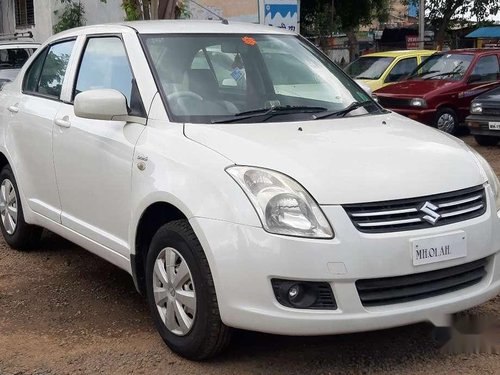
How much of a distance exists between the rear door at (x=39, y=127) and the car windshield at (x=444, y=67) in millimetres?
9271

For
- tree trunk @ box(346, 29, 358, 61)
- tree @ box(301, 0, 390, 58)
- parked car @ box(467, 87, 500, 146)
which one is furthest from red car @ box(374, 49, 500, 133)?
tree trunk @ box(346, 29, 358, 61)

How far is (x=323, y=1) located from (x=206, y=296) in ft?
77.4

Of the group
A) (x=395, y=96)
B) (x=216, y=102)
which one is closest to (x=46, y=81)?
(x=216, y=102)

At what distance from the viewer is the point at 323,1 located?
84.1 ft

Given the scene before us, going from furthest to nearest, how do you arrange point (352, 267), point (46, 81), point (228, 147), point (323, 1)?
point (323, 1) < point (46, 81) < point (228, 147) < point (352, 267)

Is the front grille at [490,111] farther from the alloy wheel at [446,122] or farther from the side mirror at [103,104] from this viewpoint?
the side mirror at [103,104]

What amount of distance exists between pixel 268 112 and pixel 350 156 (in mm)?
796

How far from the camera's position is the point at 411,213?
333cm

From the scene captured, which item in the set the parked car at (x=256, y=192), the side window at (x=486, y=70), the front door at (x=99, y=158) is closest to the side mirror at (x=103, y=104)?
the parked car at (x=256, y=192)

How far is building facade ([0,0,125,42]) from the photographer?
17.2 meters

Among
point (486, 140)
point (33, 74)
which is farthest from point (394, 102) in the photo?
point (33, 74)

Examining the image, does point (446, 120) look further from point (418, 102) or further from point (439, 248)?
point (439, 248)

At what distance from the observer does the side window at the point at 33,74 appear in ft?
18.1

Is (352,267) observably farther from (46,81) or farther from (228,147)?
(46,81)
